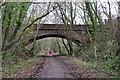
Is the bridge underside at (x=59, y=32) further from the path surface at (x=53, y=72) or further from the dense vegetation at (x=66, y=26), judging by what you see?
the path surface at (x=53, y=72)

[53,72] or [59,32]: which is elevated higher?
[59,32]

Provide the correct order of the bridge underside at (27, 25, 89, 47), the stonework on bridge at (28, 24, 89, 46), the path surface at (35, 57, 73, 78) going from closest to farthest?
the path surface at (35, 57, 73, 78)
the stonework on bridge at (28, 24, 89, 46)
the bridge underside at (27, 25, 89, 47)

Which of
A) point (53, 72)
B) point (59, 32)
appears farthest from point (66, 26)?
point (53, 72)

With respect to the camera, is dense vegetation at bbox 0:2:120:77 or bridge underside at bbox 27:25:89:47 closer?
dense vegetation at bbox 0:2:120:77

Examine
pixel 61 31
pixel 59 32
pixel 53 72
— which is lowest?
pixel 53 72

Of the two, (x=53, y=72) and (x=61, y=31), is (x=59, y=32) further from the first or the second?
(x=53, y=72)

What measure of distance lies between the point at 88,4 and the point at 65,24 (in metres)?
10.7

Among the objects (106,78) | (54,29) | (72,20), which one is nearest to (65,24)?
(72,20)

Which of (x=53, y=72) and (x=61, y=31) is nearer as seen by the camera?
(x=53, y=72)

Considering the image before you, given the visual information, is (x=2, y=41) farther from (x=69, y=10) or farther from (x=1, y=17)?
(x=69, y=10)

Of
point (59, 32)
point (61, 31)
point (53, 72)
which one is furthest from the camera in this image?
point (61, 31)

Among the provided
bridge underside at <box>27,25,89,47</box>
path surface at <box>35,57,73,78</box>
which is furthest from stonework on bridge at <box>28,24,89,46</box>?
path surface at <box>35,57,73,78</box>

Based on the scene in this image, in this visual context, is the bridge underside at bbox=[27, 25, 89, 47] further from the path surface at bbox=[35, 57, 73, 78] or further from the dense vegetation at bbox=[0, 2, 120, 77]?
the path surface at bbox=[35, 57, 73, 78]

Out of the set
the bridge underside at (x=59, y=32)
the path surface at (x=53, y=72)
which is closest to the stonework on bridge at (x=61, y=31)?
the bridge underside at (x=59, y=32)
